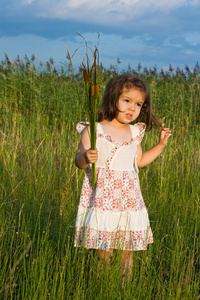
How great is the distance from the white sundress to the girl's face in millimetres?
137

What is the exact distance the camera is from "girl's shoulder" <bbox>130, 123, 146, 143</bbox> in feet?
7.88

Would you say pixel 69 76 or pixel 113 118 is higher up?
pixel 69 76

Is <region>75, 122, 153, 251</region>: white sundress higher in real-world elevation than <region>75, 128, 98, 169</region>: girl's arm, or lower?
lower

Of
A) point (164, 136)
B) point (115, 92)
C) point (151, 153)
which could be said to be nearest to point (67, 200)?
point (151, 153)

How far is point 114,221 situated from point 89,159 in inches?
17.6

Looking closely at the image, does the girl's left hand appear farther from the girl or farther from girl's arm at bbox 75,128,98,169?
girl's arm at bbox 75,128,98,169

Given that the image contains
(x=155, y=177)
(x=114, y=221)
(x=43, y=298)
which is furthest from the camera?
(x=155, y=177)

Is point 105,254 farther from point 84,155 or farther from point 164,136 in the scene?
point 164,136

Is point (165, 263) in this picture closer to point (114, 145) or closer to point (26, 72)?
point (114, 145)

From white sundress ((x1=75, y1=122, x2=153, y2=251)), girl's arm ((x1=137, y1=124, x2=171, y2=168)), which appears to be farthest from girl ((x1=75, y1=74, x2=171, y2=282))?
girl's arm ((x1=137, y1=124, x2=171, y2=168))

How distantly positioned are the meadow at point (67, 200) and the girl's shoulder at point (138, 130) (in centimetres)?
41

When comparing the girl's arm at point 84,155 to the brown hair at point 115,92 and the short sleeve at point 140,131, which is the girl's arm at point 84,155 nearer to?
the brown hair at point 115,92

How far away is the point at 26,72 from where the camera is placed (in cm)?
657

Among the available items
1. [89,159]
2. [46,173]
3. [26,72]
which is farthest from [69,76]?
[89,159]
